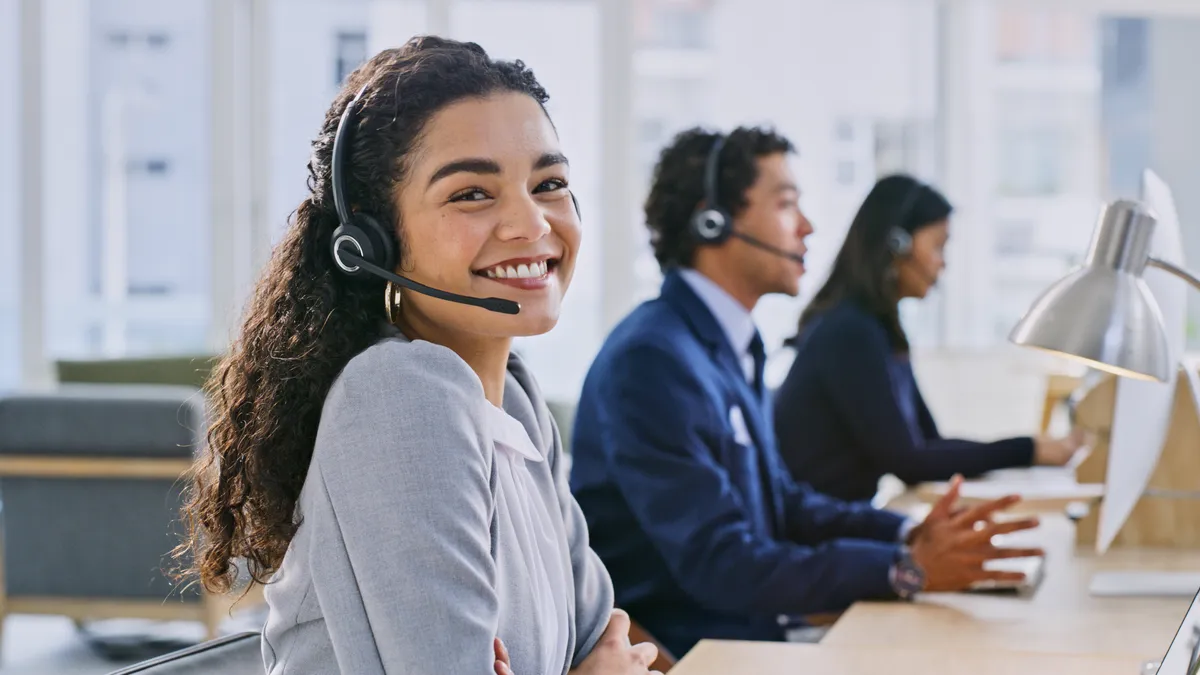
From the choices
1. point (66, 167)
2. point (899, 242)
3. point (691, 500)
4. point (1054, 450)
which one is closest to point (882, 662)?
point (691, 500)

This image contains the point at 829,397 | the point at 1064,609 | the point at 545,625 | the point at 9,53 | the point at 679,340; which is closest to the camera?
the point at 545,625

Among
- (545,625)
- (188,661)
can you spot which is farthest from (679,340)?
(188,661)

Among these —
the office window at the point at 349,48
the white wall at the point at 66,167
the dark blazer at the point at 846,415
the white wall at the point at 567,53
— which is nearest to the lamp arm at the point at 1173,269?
the dark blazer at the point at 846,415

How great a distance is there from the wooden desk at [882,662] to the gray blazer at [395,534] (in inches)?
A: 16.5

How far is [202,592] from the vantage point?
3447mm

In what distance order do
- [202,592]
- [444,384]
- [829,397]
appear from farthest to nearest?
[202,592]
[829,397]
[444,384]

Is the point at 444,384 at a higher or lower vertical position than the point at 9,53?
lower

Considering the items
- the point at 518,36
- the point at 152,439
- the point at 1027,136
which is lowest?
A: the point at 152,439

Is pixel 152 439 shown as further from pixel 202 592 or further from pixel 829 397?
pixel 829 397

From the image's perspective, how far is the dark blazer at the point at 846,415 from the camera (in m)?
2.71

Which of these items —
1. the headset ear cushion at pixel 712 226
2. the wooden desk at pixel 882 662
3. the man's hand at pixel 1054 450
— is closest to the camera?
the wooden desk at pixel 882 662

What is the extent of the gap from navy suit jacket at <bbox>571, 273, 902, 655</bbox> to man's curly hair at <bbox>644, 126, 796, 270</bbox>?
18 centimetres

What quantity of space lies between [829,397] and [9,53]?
469 centimetres

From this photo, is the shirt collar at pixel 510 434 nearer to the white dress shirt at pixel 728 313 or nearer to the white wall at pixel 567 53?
the white dress shirt at pixel 728 313
